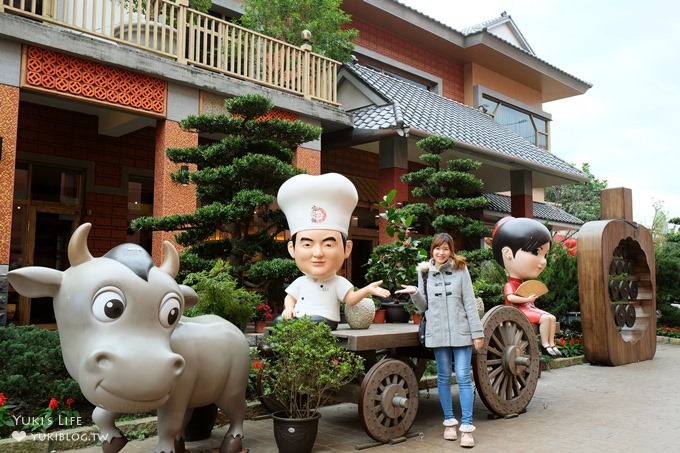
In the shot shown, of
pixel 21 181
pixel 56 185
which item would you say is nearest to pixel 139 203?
pixel 56 185

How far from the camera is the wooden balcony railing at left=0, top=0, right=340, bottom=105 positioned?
867 cm

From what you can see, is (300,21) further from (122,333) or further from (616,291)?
(122,333)

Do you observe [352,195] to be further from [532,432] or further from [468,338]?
[532,432]

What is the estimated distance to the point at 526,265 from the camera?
23.4 ft

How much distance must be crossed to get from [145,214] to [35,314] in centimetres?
287

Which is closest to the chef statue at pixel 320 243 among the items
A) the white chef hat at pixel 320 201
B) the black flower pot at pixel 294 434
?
the white chef hat at pixel 320 201

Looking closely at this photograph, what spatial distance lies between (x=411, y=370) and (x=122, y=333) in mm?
2672

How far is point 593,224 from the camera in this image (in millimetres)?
9227

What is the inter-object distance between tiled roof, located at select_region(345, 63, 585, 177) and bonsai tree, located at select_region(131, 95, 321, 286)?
14.7 feet

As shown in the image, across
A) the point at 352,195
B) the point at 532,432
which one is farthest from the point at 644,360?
the point at 352,195

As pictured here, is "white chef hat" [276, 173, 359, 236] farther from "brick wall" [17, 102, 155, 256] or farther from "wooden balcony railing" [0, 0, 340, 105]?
"brick wall" [17, 102, 155, 256]

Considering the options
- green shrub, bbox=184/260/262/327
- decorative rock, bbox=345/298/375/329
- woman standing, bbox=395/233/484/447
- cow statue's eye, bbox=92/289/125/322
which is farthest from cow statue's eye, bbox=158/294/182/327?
green shrub, bbox=184/260/262/327

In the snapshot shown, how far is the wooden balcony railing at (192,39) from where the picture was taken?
28.5 feet

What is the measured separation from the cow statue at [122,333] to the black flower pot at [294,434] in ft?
2.57
